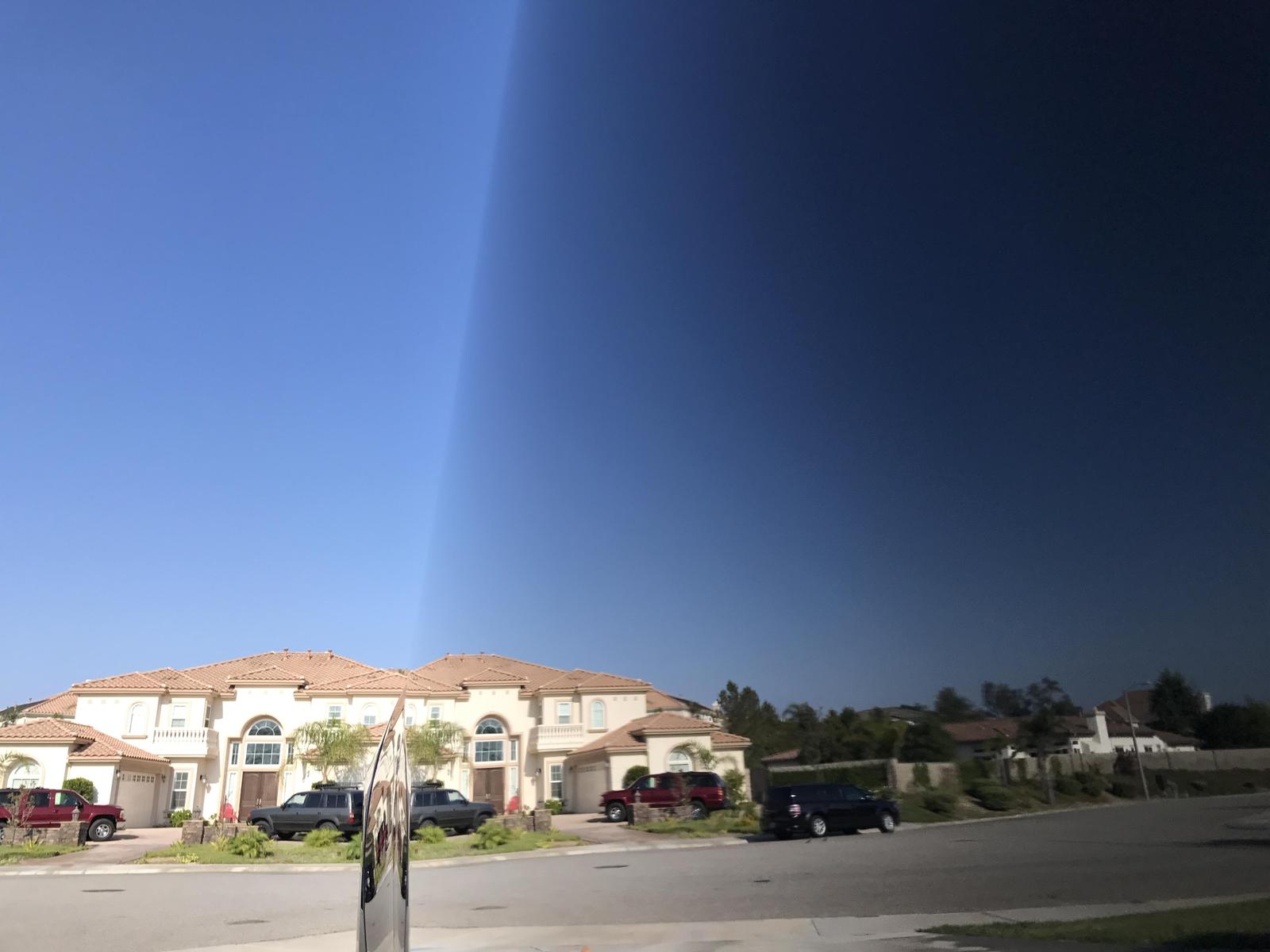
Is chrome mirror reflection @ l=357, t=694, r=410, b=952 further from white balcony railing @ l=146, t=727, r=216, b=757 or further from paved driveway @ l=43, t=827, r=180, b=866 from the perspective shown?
white balcony railing @ l=146, t=727, r=216, b=757

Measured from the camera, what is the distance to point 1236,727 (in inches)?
190

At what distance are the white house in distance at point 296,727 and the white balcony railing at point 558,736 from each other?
57 millimetres

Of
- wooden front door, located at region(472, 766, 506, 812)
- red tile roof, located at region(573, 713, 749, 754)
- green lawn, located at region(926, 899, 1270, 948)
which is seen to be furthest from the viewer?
wooden front door, located at region(472, 766, 506, 812)

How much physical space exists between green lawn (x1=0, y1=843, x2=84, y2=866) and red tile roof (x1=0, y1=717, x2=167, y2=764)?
9.43 meters

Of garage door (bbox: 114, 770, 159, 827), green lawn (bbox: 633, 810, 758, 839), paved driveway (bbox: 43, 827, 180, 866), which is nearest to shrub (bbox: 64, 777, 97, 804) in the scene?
garage door (bbox: 114, 770, 159, 827)

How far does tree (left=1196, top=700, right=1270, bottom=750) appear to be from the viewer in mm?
4691

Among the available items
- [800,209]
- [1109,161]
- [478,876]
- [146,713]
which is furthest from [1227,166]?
[146,713]

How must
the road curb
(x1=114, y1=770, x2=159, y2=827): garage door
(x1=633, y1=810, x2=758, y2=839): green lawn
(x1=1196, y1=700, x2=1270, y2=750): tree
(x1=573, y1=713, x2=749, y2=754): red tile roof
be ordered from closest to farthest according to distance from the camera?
(x1=1196, y1=700, x2=1270, y2=750): tree, (x1=573, y1=713, x2=749, y2=754): red tile roof, (x1=633, y1=810, x2=758, y2=839): green lawn, the road curb, (x1=114, y1=770, x2=159, y2=827): garage door

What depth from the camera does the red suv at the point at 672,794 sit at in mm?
14622

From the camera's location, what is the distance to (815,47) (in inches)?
274

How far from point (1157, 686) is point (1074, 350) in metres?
2.14

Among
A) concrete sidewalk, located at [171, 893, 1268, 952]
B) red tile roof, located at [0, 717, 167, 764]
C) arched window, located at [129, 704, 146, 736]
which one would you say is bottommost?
concrete sidewalk, located at [171, 893, 1268, 952]

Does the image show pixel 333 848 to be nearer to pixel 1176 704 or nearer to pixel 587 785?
pixel 587 785

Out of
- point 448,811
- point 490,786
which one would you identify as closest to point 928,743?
point 448,811
